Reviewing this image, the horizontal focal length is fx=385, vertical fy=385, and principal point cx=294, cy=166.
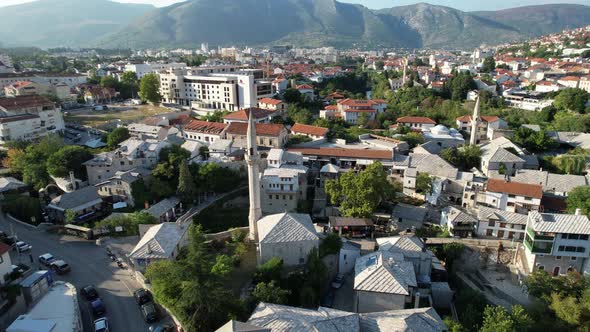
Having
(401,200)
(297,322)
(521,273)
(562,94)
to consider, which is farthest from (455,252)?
(562,94)

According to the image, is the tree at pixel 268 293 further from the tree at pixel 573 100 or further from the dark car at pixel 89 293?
the tree at pixel 573 100

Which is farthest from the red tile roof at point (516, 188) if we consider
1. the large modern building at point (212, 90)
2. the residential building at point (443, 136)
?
the large modern building at point (212, 90)

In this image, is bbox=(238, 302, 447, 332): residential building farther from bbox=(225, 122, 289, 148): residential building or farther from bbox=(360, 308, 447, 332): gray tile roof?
bbox=(225, 122, 289, 148): residential building

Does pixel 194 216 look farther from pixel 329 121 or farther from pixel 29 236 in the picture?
pixel 329 121

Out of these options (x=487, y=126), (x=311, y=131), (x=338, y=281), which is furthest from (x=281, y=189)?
(x=487, y=126)

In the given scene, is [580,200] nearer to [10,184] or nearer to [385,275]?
[385,275]

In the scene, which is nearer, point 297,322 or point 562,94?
point 297,322

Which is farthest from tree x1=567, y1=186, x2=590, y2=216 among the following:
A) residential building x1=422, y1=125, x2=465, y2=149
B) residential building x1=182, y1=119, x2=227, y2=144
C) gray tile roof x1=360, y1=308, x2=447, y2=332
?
residential building x1=182, y1=119, x2=227, y2=144
